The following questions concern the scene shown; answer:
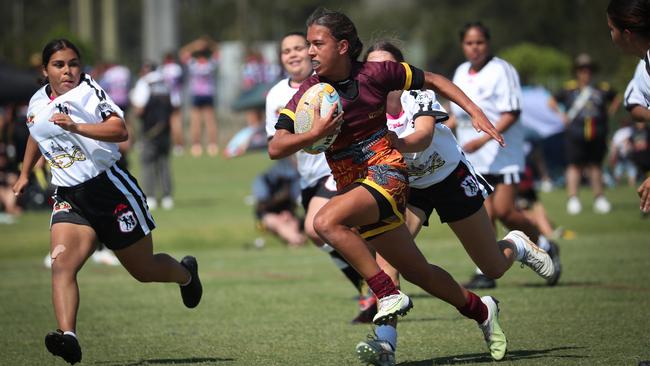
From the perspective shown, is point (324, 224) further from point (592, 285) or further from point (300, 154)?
point (592, 285)

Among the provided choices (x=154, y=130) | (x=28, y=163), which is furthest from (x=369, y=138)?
(x=154, y=130)

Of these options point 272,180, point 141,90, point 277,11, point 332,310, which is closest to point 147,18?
point 141,90

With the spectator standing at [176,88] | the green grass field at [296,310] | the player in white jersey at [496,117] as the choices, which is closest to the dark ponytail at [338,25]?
the green grass field at [296,310]

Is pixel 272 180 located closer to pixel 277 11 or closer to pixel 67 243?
pixel 67 243

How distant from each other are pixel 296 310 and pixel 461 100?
3652 mm

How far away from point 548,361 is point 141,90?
1497cm

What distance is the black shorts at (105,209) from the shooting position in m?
7.07

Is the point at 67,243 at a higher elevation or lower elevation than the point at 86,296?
higher

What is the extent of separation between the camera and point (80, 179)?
7.07 meters

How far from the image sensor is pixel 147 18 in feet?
97.1

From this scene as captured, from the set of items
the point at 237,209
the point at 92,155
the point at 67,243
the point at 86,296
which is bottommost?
the point at 237,209

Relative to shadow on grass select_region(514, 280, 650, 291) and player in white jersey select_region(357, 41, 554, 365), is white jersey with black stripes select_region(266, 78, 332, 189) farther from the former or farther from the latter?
shadow on grass select_region(514, 280, 650, 291)

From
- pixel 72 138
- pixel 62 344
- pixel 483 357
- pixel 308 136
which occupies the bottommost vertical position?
pixel 483 357

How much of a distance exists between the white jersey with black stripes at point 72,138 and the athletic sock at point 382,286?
202 cm
